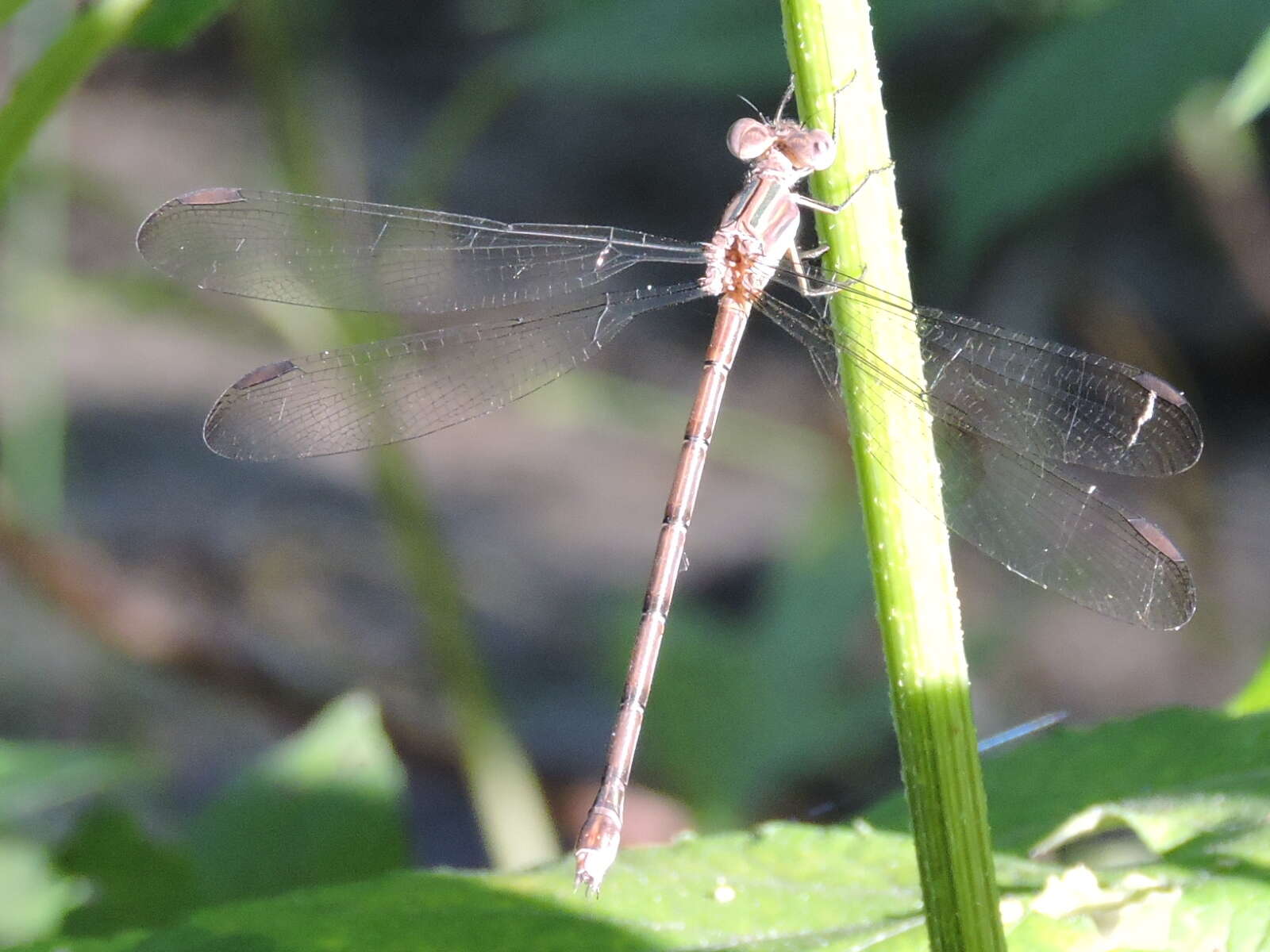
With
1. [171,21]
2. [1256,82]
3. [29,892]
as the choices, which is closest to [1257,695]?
[1256,82]

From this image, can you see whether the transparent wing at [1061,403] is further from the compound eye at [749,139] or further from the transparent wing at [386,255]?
the transparent wing at [386,255]

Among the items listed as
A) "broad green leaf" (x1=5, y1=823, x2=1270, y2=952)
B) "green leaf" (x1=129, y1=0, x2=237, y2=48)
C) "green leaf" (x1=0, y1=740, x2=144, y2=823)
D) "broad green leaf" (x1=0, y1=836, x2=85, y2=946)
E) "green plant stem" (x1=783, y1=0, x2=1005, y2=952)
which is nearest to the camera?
"green plant stem" (x1=783, y1=0, x2=1005, y2=952)

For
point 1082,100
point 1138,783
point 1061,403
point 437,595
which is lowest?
point 1138,783

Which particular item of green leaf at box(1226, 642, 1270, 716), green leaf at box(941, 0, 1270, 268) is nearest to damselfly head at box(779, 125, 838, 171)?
green leaf at box(1226, 642, 1270, 716)

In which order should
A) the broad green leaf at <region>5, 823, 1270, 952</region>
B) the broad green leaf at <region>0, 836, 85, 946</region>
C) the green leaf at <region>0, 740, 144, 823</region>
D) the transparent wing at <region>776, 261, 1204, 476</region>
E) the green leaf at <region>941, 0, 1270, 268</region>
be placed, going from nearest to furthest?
1. the broad green leaf at <region>5, 823, 1270, 952</region>
2. the transparent wing at <region>776, 261, 1204, 476</region>
3. the green leaf at <region>0, 740, 144, 823</region>
4. the broad green leaf at <region>0, 836, 85, 946</region>
5. the green leaf at <region>941, 0, 1270, 268</region>

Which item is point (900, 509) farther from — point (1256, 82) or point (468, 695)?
point (468, 695)

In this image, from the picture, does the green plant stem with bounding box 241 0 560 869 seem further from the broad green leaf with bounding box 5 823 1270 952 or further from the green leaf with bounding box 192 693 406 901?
the broad green leaf with bounding box 5 823 1270 952
